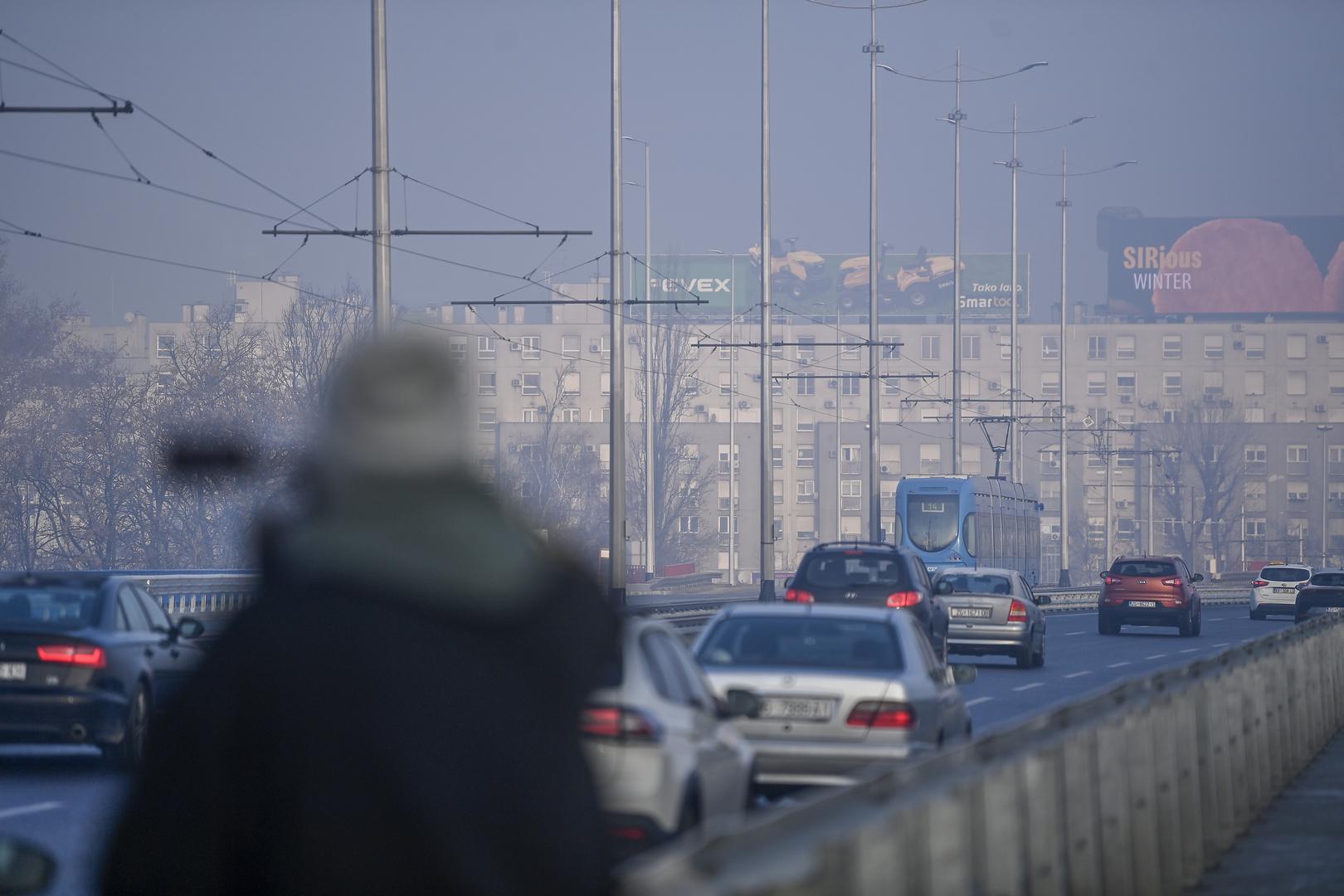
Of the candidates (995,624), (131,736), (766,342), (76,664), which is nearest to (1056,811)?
(76,664)

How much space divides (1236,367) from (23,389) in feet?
322

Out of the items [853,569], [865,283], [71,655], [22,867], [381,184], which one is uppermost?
[865,283]

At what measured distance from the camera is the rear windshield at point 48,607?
1432cm

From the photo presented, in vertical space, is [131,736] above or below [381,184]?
below

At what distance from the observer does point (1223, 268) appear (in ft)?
458

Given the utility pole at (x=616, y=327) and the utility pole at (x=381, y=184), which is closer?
the utility pole at (x=381, y=184)

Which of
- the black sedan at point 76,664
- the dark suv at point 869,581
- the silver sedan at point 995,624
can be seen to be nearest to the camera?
the black sedan at point 76,664

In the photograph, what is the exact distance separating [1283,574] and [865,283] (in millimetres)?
88556

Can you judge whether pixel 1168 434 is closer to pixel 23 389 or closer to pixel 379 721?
pixel 23 389

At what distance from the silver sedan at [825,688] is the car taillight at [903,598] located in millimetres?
11304

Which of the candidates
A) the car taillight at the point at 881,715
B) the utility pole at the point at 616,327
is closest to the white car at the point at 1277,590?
the utility pole at the point at 616,327

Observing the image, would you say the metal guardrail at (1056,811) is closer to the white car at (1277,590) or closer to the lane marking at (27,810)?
the lane marking at (27,810)

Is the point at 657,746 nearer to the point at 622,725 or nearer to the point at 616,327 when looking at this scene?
the point at 622,725

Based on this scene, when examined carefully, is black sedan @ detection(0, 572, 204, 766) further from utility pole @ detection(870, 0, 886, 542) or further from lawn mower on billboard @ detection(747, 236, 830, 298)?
lawn mower on billboard @ detection(747, 236, 830, 298)
